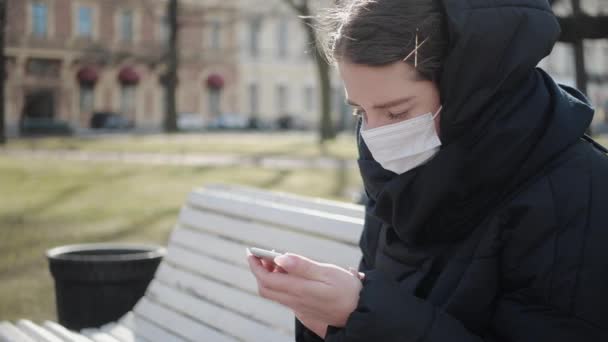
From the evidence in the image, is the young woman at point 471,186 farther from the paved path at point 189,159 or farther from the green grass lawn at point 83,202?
the paved path at point 189,159

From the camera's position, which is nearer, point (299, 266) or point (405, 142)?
point (299, 266)

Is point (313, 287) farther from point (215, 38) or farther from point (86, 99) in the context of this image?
point (215, 38)

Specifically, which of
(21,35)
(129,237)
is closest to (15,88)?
(21,35)

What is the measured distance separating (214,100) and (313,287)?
47.4m

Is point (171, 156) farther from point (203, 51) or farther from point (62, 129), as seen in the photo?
point (203, 51)

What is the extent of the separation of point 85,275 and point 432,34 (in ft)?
9.40

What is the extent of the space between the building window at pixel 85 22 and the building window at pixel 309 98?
1499 cm

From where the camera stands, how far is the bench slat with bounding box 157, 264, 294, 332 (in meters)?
3.01

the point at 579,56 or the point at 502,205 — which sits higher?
the point at 579,56

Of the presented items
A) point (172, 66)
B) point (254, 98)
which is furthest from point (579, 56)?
point (254, 98)

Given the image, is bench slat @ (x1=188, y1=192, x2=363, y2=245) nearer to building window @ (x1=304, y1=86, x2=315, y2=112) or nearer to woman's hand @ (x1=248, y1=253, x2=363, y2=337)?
woman's hand @ (x1=248, y1=253, x2=363, y2=337)

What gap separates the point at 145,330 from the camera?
3.56 meters

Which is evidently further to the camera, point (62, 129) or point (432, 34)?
point (62, 129)

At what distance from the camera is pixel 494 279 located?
1.80 m
